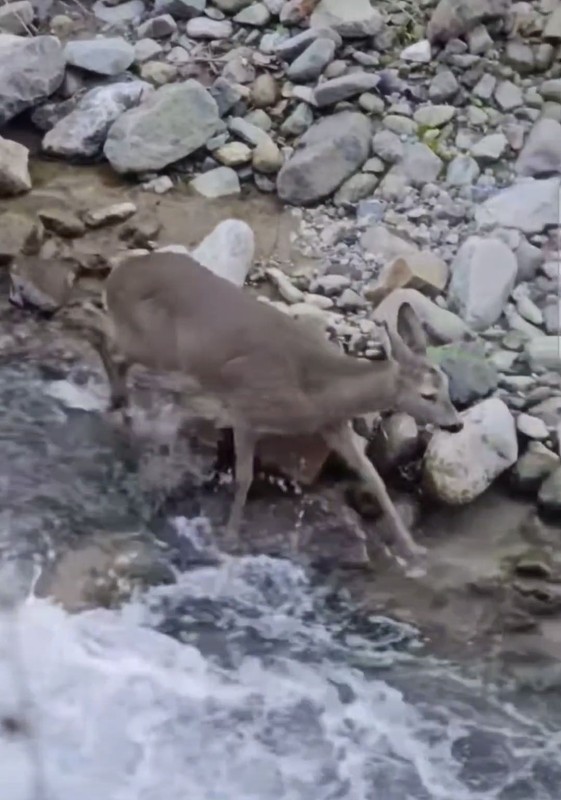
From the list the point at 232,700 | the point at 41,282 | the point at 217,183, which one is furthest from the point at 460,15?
the point at 232,700

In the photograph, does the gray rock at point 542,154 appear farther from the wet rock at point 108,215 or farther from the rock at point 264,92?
the wet rock at point 108,215

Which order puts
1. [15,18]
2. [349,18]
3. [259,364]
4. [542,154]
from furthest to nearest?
1. [15,18]
2. [349,18]
3. [542,154]
4. [259,364]

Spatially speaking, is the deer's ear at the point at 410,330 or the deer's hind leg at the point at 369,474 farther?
the deer's ear at the point at 410,330

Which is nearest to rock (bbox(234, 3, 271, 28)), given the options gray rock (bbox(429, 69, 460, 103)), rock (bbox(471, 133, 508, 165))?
gray rock (bbox(429, 69, 460, 103))

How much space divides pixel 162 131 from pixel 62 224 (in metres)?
0.86

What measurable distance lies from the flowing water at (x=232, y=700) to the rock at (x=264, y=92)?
2.97 m

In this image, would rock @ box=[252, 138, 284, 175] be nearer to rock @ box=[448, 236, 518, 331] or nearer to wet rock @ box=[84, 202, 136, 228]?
wet rock @ box=[84, 202, 136, 228]

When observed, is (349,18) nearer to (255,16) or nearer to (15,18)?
(255,16)

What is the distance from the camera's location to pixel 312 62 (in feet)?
25.4

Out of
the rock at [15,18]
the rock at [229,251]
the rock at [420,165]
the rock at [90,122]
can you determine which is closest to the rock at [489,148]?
the rock at [420,165]

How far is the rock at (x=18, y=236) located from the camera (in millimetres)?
6762

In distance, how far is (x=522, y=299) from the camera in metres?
6.53

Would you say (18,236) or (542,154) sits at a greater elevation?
(542,154)

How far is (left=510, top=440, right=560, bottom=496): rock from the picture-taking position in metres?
5.66
